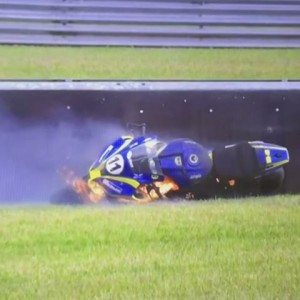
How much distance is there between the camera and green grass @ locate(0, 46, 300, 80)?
1790 millimetres

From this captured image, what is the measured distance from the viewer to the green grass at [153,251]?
1461 millimetres

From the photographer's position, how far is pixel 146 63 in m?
1.82

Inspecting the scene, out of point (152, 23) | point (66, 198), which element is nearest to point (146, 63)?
point (152, 23)

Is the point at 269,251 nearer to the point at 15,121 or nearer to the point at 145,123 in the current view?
the point at 145,123

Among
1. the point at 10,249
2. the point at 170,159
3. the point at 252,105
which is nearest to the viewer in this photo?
the point at 10,249

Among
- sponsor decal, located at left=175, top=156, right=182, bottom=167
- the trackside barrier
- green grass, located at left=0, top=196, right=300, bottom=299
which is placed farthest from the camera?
the trackside barrier

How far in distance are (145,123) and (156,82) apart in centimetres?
14

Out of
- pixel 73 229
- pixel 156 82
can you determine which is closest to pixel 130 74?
pixel 156 82

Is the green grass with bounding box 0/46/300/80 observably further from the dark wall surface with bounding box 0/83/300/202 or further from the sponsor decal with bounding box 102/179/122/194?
the sponsor decal with bounding box 102/179/122/194

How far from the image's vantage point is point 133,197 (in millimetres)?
1665

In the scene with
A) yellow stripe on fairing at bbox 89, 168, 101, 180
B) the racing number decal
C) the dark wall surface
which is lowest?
yellow stripe on fairing at bbox 89, 168, 101, 180

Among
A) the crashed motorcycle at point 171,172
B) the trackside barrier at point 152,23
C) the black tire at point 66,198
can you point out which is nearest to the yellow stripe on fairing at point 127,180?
the crashed motorcycle at point 171,172

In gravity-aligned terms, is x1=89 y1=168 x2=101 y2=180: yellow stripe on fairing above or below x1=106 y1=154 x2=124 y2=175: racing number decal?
below

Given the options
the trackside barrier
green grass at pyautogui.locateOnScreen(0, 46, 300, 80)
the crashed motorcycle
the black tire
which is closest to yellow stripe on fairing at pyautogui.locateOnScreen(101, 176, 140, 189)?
the crashed motorcycle
